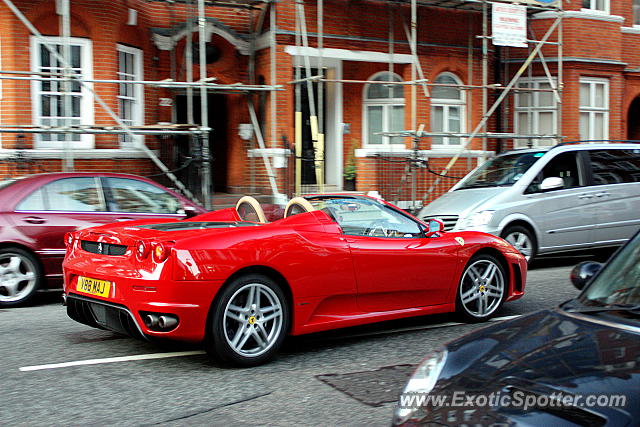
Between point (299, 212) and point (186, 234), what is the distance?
1.30 meters

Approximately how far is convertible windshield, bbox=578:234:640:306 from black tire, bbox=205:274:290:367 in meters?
2.55

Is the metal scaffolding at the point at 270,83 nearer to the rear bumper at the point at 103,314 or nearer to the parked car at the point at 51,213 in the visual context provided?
the parked car at the point at 51,213

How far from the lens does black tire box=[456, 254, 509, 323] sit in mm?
7090

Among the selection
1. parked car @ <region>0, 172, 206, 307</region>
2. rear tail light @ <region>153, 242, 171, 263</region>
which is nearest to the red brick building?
parked car @ <region>0, 172, 206, 307</region>

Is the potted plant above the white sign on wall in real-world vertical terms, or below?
below

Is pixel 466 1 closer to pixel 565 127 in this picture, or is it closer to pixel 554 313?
pixel 565 127

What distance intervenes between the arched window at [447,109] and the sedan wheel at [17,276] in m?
11.8

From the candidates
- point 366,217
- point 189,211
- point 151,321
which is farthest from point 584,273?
point 189,211

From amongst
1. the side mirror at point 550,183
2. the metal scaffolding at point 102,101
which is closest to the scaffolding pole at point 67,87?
the metal scaffolding at point 102,101

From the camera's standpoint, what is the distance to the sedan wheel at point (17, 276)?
8.32m

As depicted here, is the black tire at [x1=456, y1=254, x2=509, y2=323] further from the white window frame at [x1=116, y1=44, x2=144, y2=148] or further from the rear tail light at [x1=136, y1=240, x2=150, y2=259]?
the white window frame at [x1=116, y1=44, x2=144, y2=148]

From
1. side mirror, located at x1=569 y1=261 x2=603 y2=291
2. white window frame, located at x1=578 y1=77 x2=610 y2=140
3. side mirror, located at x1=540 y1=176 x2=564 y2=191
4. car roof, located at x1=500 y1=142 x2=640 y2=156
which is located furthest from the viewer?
white window frame, located at x1=578 y1=77 x2=610 y2=140

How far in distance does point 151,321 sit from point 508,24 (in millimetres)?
13433

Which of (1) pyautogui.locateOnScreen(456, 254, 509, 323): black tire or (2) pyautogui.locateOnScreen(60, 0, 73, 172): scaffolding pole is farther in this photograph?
(2) pyautogui.locateOnScreen(60, 0, 73, 172): scaffolding pole
